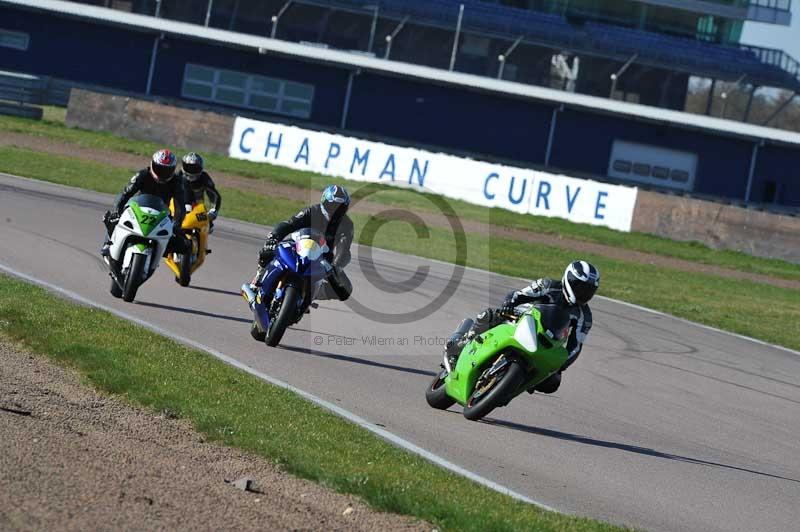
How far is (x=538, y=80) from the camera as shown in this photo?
50031 millimetres

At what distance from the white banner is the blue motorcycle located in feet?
65.6

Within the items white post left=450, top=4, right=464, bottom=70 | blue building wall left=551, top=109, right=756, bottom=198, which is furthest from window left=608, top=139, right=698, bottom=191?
white post left=450, top=4, right=464, bottom=70

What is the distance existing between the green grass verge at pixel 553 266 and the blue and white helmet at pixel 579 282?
1124 centimetres

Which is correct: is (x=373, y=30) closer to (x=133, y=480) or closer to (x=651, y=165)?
(x=651, y=165)

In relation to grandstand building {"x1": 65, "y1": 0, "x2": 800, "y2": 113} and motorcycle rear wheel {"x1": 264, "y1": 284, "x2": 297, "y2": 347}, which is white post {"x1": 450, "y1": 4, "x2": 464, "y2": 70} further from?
motorcycle rear wheel {"x1": 264, "y1": 284, "x2": 297, "y2": 347}

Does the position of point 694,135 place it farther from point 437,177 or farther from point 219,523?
point 219,523

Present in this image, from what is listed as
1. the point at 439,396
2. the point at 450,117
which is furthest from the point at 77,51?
the point at 439,396

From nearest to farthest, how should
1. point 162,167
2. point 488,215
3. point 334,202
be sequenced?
point 334,202
point 162,167
point 488,215

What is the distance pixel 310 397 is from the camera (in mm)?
9930

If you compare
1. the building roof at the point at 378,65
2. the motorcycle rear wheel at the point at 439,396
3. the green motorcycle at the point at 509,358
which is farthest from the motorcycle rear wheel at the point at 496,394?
the building roof at the point at 378,65

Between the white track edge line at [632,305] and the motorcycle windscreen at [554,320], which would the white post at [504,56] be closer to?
the white track edge line at [632,305]

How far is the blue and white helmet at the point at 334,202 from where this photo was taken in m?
11.6

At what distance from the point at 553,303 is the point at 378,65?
39.9 metres

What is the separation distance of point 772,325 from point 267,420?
15.1m
